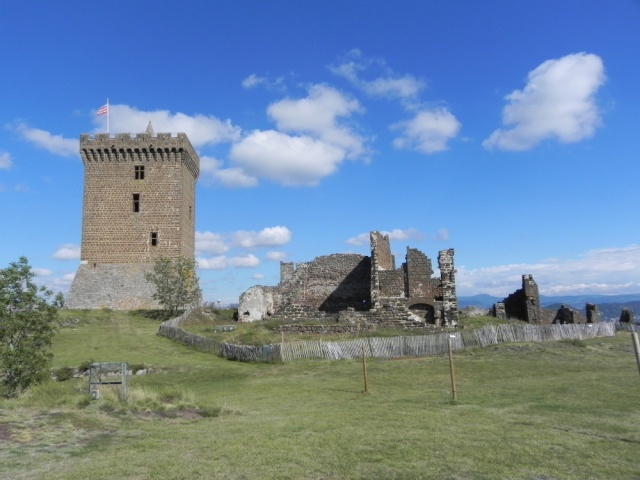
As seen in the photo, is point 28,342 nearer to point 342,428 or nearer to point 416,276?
point 342,428

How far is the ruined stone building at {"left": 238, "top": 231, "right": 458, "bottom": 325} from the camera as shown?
29766 millimetres

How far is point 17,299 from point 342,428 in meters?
10.9

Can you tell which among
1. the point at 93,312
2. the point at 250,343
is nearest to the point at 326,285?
the point at 250,343

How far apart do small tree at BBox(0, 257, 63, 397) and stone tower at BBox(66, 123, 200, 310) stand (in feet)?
89.4

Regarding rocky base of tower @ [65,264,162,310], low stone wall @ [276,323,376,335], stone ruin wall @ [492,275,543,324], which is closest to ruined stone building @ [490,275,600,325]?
stone ruin wall @ [492,275,543,324]

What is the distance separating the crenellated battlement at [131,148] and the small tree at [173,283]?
9.83 m

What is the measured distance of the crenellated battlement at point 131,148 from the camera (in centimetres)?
4391

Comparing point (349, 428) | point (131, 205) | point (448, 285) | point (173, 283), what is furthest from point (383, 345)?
point (131, 205)

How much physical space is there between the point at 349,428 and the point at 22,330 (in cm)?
1037

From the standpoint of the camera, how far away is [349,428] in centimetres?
880

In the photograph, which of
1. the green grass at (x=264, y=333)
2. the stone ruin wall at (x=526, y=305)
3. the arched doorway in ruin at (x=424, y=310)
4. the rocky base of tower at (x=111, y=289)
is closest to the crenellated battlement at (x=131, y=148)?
the rocky base of tower at (x=111, y=289)

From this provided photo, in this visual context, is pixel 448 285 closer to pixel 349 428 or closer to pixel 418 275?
pixel 418 275

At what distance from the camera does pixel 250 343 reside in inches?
965

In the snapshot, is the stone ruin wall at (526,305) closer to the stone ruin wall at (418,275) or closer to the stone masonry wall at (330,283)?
the stone ruin wall at (418,275)
